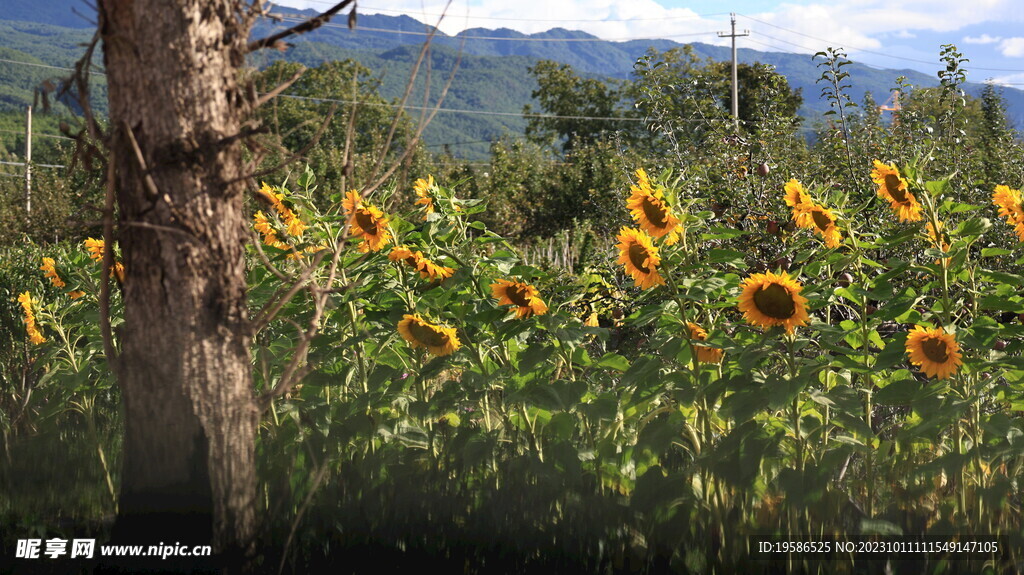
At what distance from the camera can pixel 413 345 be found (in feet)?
9.31

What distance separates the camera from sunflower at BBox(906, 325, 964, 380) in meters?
2.40

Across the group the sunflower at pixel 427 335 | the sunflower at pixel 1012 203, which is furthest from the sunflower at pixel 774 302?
the sunflower at pixel 427 335

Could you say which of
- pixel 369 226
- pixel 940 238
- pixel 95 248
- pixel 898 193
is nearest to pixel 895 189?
pixel 898 193

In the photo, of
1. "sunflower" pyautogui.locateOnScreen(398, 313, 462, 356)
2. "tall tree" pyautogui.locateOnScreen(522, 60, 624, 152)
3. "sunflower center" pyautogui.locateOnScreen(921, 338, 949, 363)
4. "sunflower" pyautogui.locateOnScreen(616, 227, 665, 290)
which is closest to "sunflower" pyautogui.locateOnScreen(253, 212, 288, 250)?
"sunflower" pyautogui.locateOnScreen(398, 313, 462, 356)

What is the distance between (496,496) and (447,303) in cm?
68

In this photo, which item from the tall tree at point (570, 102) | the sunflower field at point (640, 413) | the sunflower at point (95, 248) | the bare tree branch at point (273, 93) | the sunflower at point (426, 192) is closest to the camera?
the bare tree branch at point (273, 93)

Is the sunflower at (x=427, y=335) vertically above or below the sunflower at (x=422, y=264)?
below

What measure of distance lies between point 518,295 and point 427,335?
0.34 metres

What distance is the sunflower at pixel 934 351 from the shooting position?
7.87ft

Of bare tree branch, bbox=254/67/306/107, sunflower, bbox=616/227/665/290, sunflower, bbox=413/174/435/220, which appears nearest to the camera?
bare tree branch, bbox=254/67/306/107

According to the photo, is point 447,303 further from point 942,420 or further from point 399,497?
point 942,420

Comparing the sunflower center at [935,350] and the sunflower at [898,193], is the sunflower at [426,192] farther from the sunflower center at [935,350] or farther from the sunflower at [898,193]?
the sunflower center at [935,350]

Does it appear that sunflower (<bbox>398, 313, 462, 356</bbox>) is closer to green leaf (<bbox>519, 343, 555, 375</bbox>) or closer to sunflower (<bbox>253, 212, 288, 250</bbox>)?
green leaf (<bbox>519, 343, 555, 375</bbox>)

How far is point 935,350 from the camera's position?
7.89 feet
